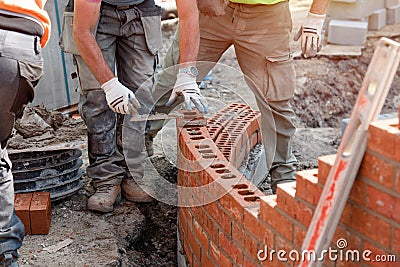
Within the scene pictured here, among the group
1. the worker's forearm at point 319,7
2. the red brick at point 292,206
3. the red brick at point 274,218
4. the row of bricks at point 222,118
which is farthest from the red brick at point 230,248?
the worker's forearm at point 319,7

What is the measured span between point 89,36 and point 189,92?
2.18ft

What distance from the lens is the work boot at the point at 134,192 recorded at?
4391 mm

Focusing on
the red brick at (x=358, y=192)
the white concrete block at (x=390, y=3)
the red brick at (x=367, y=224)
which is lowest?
the white concrete block at (x=390, y=3)

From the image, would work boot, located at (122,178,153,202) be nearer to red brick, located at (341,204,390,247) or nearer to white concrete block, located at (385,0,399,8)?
red brick, located at (341,204,390,247)

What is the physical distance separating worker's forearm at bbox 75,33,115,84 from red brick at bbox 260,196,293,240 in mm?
1460

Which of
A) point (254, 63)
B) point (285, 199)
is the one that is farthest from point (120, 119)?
point (285, 199)

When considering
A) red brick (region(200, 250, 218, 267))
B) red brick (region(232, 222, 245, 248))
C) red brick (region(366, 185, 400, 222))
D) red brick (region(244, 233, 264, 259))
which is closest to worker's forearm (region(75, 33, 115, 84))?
red brick (region(200, 250, 218, 267))

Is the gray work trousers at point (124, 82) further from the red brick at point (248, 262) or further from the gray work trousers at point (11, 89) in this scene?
the red brick at point (248, 262)

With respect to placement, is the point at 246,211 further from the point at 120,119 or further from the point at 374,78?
the point at 120,119

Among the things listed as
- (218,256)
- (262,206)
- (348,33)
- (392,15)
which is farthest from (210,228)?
(392,15)

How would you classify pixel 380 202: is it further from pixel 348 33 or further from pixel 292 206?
pixel 348 33

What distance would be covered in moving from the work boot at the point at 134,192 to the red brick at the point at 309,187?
210 cm

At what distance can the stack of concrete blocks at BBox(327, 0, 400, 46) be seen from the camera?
8.63m

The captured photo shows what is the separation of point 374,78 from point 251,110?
9.66ft
